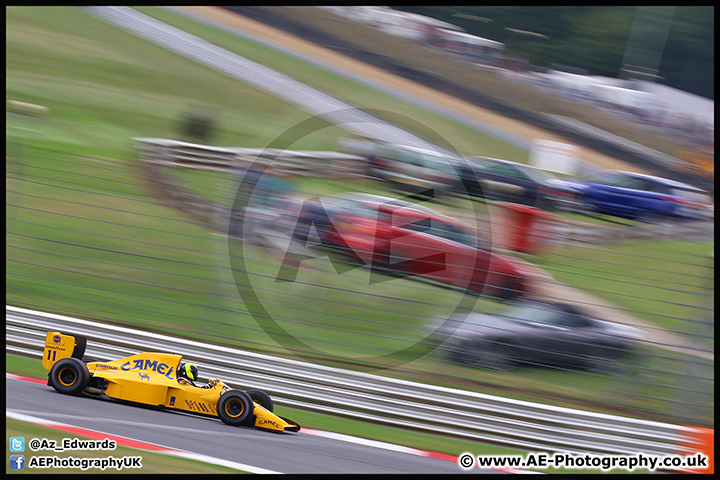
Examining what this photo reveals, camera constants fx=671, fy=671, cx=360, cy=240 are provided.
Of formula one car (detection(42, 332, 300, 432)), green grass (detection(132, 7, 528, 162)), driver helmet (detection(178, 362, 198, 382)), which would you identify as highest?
green grass (detection(132, 7, 528, 162))

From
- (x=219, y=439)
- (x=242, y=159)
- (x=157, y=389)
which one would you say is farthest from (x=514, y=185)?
(x=219, y=439)

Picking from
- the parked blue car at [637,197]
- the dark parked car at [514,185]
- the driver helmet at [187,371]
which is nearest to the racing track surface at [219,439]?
the driver helmet at [187,371]

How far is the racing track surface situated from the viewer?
14.9 feet

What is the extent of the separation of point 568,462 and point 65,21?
1636 centimetres

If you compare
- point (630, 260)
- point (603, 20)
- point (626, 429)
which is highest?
point (603, 20)

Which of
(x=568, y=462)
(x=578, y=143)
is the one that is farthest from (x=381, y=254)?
(x=578, y=143)

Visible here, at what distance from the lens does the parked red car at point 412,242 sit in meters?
6.96

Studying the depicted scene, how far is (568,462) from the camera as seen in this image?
5.28 m

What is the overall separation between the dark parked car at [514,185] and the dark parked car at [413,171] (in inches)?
22.9

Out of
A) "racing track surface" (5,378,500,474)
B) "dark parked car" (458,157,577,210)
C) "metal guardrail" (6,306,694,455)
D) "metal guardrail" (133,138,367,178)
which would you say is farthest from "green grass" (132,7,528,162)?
"racing track surface" (5,378,500,474)

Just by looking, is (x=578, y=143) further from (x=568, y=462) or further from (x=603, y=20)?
(x=568, y=462)

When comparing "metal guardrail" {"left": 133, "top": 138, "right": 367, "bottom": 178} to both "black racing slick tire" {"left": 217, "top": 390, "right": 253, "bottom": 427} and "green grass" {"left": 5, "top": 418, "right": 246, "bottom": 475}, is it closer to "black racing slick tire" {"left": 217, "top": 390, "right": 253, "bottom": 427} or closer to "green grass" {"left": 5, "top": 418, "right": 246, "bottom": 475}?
"black racing slick tire" {"left": 217, "top": 390, "right": 253, "bottom": 427}

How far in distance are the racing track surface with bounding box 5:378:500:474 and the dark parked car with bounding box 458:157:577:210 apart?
21.9 ft

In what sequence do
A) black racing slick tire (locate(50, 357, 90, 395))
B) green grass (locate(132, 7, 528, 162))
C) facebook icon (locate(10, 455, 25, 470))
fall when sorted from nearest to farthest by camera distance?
facebook icon (locate(10, 455, 25, 470))
black racing slick tire (locate(50, 357, 90, 395))
green grass (locate(132, 7, 528, 162))
